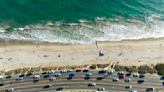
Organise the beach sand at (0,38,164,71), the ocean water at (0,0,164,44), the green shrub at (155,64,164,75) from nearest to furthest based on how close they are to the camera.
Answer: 1. the green shrub at (155,64,164,75)
2. the beach sand at (0,38,164,71)
3. the ocean water at (0,0,164,44)

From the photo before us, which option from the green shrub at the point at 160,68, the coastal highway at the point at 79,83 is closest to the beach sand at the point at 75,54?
the green shrub at the point at 160,68

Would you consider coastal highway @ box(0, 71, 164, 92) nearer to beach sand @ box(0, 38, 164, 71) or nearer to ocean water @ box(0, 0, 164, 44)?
beach sand @ box(0, 38, 164, 71)

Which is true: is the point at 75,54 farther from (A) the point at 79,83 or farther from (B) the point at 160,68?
(B) the point at 160,68

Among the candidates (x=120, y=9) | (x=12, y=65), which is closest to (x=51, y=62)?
(x=12, y=65)

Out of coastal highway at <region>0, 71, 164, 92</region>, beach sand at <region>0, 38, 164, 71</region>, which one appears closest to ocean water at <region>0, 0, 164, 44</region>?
beach sand at <region>0, 38, 164, 71</region>

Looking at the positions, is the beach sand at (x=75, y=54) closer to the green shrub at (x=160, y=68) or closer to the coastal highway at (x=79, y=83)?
the green shrub at (x=160, y=68)

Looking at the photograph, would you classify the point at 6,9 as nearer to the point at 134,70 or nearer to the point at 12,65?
the point at 12,65

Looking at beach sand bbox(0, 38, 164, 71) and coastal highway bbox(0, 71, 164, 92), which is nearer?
coastal highway bbox(0, 71, 164, 92)
